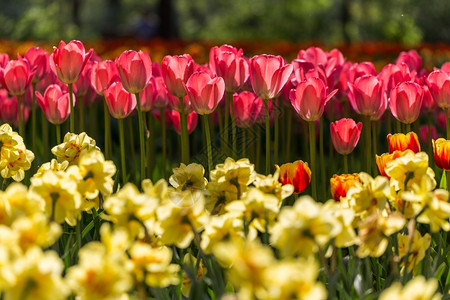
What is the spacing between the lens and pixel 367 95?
2723 millimetres

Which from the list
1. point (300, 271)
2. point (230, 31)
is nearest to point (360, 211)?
point (300, 271)

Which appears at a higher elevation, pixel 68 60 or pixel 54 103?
pixel 68 60

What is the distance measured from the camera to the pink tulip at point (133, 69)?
263cm

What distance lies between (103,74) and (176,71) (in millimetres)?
382

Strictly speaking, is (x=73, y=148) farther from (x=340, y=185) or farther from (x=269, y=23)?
(x=269, y=23)

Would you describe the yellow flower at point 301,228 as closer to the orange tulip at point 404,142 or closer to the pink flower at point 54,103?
the orange tulip at point 404,142

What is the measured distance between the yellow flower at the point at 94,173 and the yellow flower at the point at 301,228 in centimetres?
61

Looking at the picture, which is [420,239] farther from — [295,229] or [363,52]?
[363,52]

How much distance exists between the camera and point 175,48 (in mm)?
9922

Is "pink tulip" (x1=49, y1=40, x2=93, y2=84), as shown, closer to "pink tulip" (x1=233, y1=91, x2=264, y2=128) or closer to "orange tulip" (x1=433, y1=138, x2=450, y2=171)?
"pink tulip" (x1=233, y1=91, x2=264, y2=128)

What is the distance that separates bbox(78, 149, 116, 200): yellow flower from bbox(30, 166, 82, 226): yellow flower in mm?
73

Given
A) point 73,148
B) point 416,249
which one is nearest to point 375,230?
point 416,249

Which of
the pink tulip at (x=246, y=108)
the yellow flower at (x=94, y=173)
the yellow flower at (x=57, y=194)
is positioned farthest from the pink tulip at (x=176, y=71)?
the yellow flower at (x=57, y=194)

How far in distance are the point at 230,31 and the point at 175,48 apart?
54.4 ft
